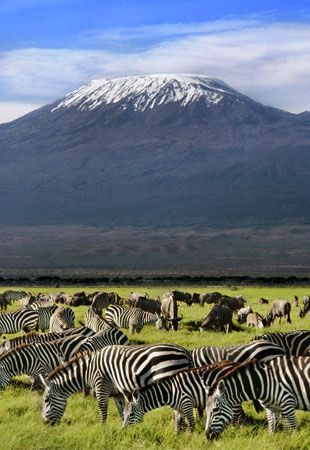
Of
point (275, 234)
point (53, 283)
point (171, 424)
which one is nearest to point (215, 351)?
point (171, 424)

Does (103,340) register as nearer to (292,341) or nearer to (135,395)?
(292,341)

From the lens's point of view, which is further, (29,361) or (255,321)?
(255,321)

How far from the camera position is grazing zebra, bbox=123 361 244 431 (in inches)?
473

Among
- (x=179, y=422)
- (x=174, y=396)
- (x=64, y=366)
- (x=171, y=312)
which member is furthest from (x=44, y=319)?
(x=174, y=396)

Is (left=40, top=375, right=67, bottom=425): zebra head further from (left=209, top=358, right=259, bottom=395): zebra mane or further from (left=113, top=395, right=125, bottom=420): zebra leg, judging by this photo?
(left=209, top=358, right=259, bottom=395): zebra mane

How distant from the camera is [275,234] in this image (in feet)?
604

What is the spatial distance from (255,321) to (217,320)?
2.70 meters

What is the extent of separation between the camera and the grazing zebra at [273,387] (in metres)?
11.8

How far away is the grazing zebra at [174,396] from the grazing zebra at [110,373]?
2.33 ft

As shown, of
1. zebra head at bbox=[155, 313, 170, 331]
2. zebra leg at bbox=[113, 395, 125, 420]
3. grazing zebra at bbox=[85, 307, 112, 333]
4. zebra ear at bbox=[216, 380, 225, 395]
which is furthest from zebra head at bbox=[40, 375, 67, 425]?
zebra head at bbox=[155, 313, 170, 331]

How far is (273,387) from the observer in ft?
38.9

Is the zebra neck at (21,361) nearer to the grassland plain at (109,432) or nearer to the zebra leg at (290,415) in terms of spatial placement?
the grassland plain at (109,432)

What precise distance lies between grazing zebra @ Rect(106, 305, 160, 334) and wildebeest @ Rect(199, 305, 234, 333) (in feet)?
6.30

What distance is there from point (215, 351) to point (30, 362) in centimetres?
432
